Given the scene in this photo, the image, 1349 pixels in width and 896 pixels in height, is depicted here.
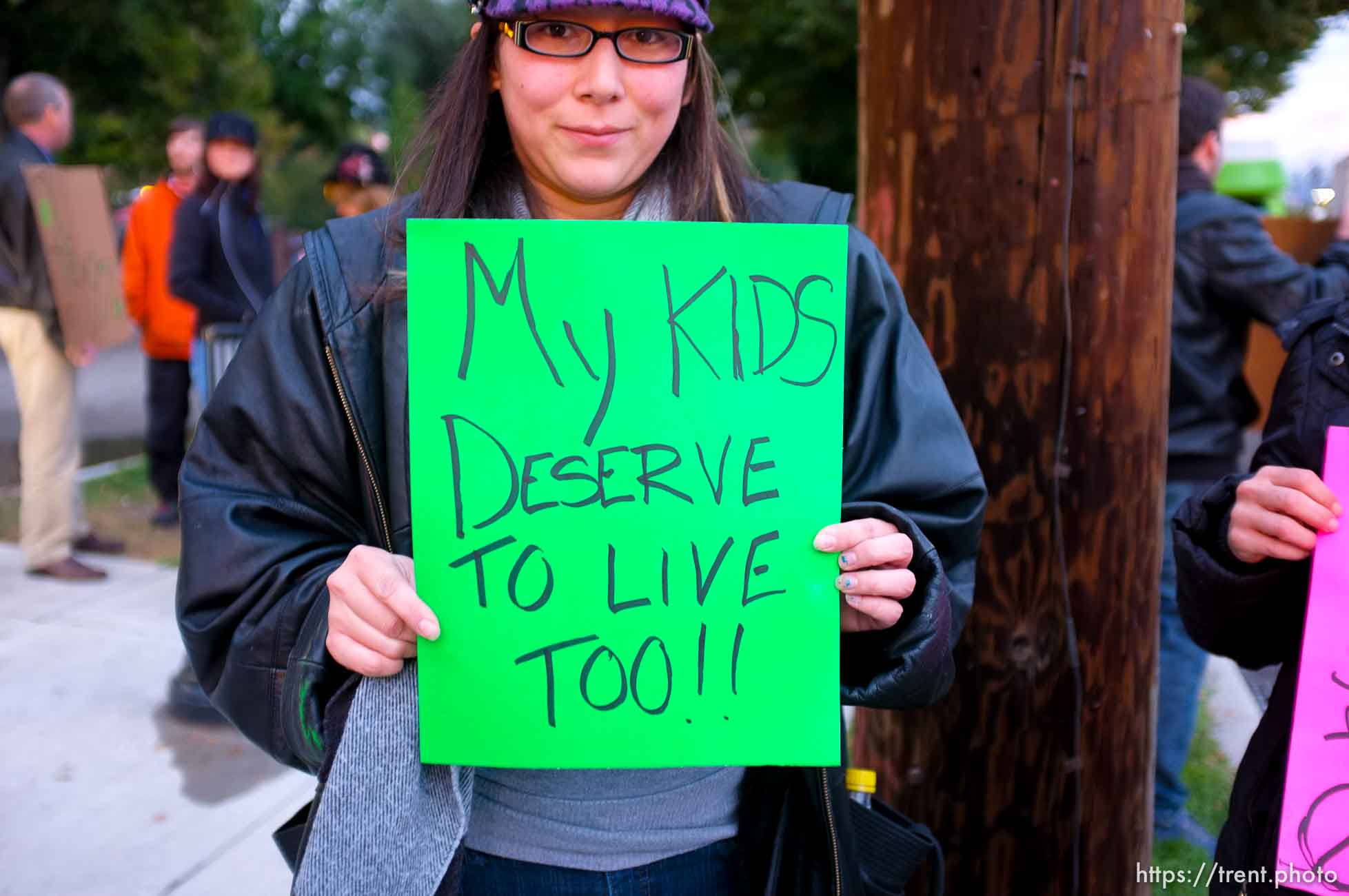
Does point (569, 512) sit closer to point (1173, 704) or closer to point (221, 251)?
point (1173, 704)

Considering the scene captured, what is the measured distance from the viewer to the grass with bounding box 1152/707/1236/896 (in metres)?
3.23

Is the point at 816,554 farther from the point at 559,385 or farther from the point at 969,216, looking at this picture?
the point at 969,216

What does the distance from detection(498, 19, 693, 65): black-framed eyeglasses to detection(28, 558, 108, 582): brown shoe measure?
15.5 ft

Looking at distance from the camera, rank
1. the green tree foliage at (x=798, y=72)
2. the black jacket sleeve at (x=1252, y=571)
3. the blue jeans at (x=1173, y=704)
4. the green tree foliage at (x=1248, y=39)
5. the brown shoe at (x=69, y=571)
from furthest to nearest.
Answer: the green tree foliage at (x=798, y=72) → the green tree foliage at (x=1248, y=39) → the brown shoe at (x=69, y=571) → the blue jeans at (x=1173, y=704) → the black jacket sleeve at (x=1252, y=571)

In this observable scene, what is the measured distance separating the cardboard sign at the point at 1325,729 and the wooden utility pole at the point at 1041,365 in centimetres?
69

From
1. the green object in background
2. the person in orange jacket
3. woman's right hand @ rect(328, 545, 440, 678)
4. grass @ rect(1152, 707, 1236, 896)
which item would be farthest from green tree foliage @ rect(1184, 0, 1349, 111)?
woman's right hand @ rect(328, 545, 440, 678)

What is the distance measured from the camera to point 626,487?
1238mm

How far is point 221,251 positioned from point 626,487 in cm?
488

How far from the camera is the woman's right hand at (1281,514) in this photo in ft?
4.36

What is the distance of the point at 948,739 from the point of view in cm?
215

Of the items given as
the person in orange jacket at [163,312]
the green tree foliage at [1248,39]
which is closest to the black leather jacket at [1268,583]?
the person in orange jacket at [163,312]

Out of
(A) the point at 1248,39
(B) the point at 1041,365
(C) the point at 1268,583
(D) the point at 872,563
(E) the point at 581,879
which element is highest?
(A) the point at 1248,39

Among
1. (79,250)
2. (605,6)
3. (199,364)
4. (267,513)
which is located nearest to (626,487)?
(267,513)

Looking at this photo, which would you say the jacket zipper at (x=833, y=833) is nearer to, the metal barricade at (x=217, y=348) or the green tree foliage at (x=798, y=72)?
the metal barricade at (x=217, y=348)
